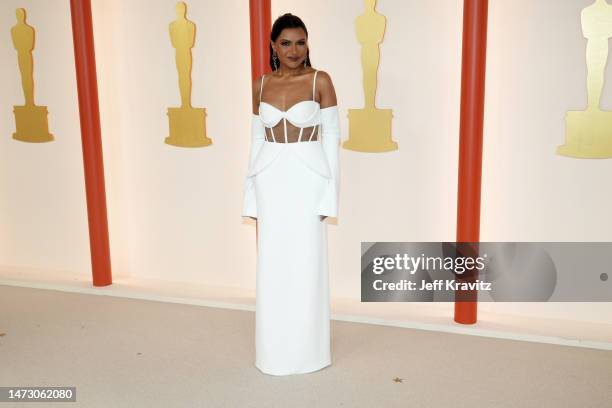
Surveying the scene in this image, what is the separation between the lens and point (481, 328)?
3.71 metres

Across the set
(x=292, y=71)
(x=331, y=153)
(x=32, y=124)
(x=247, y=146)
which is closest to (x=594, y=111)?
(x=331, y=153)

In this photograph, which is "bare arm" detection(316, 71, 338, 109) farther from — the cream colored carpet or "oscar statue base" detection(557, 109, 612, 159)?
"oscar statue base" detection(557, 109, 612, 159)

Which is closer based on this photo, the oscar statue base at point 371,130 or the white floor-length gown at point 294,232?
the white floor-length gown at point 294,232

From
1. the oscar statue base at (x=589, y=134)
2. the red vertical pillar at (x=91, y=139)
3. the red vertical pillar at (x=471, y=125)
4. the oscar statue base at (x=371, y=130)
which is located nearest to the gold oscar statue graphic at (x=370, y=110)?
the oscar statue base at (x=371, y=130)

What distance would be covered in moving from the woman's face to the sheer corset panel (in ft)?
0.39

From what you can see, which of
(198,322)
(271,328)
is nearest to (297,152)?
(271,328)

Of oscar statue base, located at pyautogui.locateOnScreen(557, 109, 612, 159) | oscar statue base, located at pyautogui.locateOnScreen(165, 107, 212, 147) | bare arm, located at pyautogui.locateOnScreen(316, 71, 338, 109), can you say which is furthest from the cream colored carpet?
bare arm, located at pyautogui.locateOnScreen(316, 71, 338, 109)

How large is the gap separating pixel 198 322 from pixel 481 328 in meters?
1.74

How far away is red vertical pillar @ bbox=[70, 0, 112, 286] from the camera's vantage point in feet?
14.2

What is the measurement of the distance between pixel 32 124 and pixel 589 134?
3977 mm

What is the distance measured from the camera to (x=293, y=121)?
3016 mm

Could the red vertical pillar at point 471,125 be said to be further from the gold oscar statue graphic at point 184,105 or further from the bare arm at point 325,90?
the gold oscar statue graphic at point 184,105

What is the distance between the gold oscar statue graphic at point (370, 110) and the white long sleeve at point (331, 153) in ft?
3.15

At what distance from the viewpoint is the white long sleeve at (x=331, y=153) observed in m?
3.06
